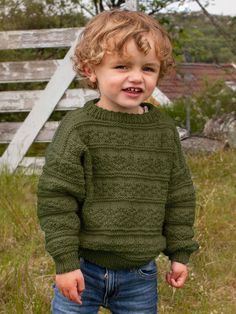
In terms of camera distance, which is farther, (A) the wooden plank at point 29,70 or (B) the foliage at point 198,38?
(B) the foliage at point 198,38

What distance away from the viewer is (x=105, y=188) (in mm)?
2072

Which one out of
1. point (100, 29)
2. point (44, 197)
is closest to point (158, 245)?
point (44, 197)

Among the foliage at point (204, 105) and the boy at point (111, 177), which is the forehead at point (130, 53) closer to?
the boy at point (111, 177)

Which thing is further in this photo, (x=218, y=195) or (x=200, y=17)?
(x=200, y=17)

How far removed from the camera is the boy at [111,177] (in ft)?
6.68

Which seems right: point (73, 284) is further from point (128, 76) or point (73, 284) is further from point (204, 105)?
point (204, 105)

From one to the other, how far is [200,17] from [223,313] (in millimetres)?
4061

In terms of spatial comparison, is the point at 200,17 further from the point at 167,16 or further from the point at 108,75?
the point at 108,75

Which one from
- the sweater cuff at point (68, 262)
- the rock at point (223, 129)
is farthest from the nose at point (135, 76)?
the rock at point (223, 129)

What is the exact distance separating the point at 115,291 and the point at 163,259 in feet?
5.43

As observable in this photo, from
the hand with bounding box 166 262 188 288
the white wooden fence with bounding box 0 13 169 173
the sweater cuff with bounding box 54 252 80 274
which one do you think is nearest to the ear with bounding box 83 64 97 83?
the sweater cuff with bounding box 54 252 80 274

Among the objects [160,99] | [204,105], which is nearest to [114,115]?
[160,99]

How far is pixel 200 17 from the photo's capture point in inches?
268

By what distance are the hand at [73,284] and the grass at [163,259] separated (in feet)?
3.32
